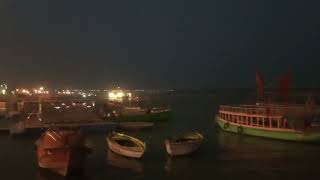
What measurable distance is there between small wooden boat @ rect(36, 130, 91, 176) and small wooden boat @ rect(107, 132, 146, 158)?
6.59 meters

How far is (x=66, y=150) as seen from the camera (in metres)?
30.7

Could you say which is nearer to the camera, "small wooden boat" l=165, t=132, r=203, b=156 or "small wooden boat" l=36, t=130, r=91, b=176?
"small wooden boat" l=36, t=130, r=91, b=176

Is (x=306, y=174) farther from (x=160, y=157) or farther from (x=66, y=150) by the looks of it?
(x=66, y=150)

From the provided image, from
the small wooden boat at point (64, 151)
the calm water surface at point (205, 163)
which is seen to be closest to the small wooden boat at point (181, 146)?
the calm water surface at point (205, 163)

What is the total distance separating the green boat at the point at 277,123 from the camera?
4897 centimetres

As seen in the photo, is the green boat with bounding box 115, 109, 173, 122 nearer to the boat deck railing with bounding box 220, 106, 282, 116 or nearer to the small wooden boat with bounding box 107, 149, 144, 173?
the boat deck railing with bounding box 220, 106, 282, 116

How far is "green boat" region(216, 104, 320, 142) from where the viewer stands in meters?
49.0

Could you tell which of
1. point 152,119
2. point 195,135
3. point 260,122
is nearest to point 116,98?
point 152,119

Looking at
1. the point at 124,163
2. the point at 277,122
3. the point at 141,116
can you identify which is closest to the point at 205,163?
the point at 124,163

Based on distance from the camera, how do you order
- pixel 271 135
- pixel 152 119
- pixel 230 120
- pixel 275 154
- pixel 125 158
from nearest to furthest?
1. pixel 125 158
2. pixel 275 154
3. pixel 271 135
4. pixel 230 120
5. pixel 152 119

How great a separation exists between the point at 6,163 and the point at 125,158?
31.7 ft

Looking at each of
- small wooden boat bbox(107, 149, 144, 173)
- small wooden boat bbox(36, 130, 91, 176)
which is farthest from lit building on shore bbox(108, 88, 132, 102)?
small wooden boat bbox(36, 130, 91, 176)

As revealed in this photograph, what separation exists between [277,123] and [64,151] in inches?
1113

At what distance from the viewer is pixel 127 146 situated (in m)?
40.0
